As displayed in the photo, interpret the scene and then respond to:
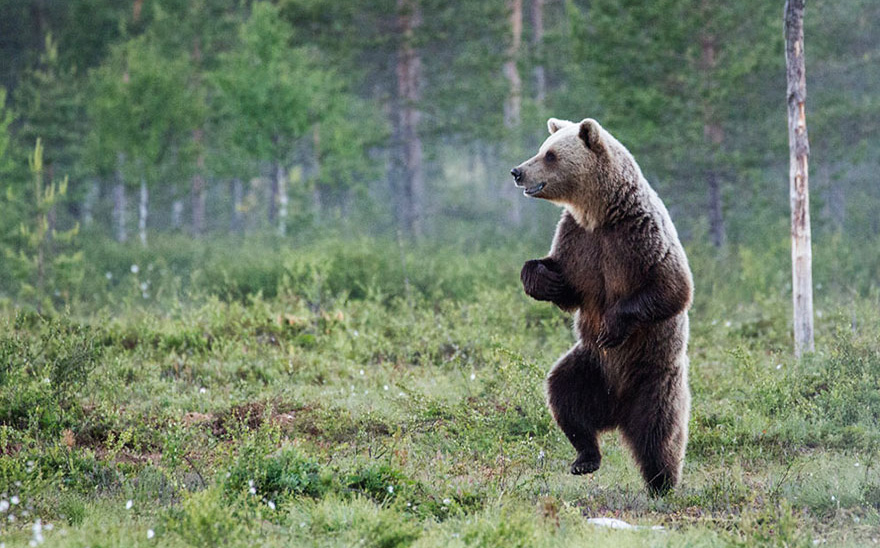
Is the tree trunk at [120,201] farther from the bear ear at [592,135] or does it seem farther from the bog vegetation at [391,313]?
the bear ear at [592,135]

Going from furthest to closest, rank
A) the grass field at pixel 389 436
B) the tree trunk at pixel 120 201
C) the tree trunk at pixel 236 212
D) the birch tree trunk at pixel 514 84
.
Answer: the tree trunk at pixel 236 212
the birch tree trunk at pixel 514 84
the tree trunk at pixel 120 201
the grass field at pixel 389 436

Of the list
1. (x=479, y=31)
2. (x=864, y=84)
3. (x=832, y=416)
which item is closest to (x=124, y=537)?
(x=832, y=416)

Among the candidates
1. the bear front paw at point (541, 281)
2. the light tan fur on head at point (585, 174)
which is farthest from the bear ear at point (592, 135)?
the bear front paw at point (541, 281)

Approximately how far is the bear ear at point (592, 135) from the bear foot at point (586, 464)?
192 centimetres

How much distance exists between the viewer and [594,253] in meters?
5.73

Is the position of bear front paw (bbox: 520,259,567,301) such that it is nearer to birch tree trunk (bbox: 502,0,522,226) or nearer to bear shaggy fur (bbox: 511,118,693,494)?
bear shaggy fur (bbox: 511,118,693,494)

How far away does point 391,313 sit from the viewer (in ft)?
41.2

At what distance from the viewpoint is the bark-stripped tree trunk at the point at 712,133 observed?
18.5 m

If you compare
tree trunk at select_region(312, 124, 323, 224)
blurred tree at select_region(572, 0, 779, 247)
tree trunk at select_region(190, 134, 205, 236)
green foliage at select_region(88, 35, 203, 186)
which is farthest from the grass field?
tree trunk at select_region(190, 134, 205, 236)

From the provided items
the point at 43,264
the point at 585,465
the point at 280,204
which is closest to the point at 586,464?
the point at 585,465

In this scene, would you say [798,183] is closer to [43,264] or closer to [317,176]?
[43,264]

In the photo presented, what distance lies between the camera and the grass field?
4.89 metres

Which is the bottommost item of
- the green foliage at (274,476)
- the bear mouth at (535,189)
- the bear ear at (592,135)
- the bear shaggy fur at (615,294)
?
the green foliage at (274,476)

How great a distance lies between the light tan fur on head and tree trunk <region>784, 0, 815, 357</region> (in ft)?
12.8
